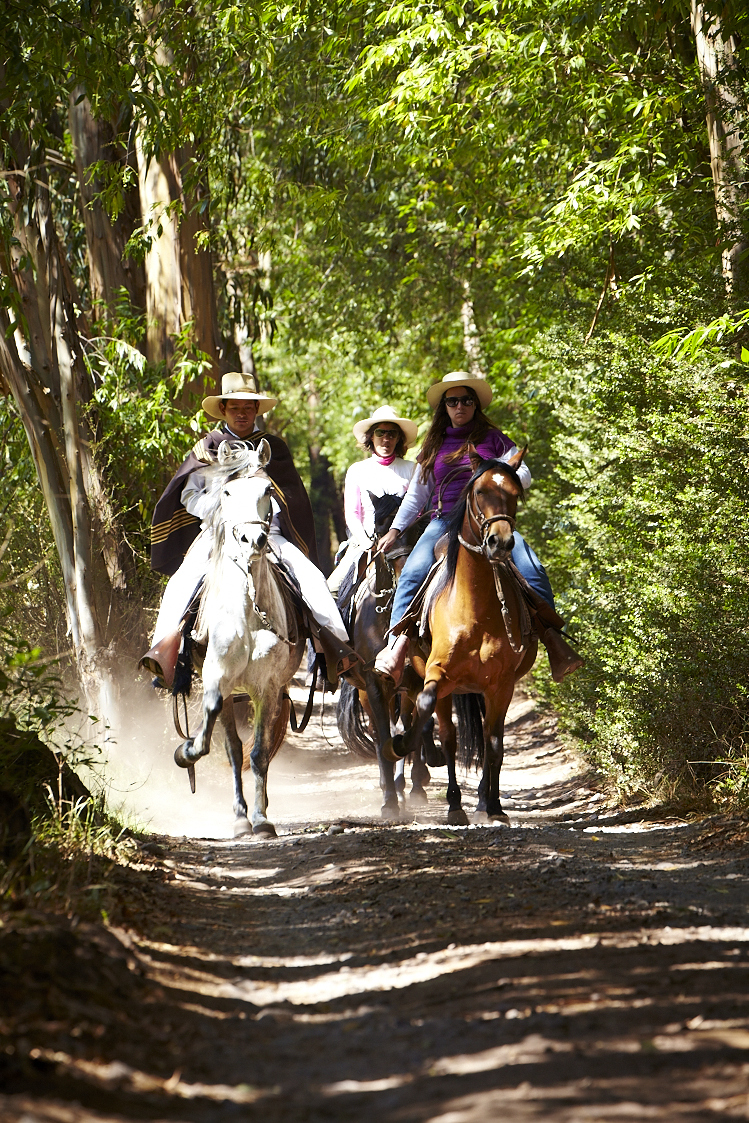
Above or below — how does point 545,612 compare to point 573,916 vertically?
above

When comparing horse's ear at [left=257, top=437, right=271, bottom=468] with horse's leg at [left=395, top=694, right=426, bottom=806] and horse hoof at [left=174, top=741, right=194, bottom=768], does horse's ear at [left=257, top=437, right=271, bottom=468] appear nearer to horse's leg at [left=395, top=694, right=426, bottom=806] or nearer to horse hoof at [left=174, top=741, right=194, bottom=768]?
horse hoof at [left=174, top=741, right=194, bottom=768]

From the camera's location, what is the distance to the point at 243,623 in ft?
30.6

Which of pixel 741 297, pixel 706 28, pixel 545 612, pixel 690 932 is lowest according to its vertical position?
pixel 690 932

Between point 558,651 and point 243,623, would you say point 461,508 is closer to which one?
point 558,651

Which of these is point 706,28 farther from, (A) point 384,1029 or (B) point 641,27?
(A) point 384,1029

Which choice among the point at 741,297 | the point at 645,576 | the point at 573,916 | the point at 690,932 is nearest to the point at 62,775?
the point at 573,916

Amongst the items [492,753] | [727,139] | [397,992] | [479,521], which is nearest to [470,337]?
[727,139]

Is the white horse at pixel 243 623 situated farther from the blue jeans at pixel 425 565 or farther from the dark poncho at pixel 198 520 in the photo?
the blue jeans at pixel 425 565

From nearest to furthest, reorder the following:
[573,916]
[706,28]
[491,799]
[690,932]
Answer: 1. [690,932]
2. [573,916]
3. [491,799]
4. [706,28]

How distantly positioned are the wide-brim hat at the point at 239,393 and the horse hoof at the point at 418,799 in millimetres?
4124

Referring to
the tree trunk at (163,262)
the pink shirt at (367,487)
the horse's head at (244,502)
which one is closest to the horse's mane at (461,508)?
the horse's head at (244,502)

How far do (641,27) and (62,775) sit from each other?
9529mm

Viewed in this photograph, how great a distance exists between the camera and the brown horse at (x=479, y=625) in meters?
9.24

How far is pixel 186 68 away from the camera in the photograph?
14.7 metres
